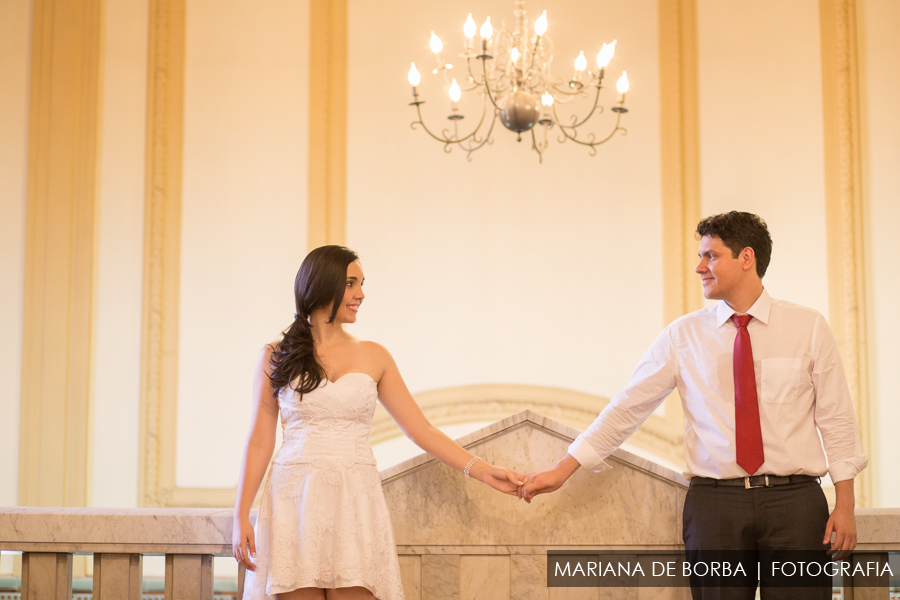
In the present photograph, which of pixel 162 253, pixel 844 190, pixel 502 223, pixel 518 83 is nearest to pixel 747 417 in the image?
pixel 518 83

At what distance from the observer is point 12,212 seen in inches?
203

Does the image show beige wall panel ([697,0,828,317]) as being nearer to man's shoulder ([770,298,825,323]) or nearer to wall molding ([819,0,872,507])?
wall molding ([819,0,872,507])

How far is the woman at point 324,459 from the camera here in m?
2.14

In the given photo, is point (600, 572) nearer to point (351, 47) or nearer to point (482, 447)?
point (482, 447)

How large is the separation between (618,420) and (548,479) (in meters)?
0.28

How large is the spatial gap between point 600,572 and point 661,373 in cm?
64

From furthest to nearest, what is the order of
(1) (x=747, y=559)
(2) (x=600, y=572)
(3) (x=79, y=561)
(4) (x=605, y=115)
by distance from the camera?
(4) (x=605, y=115) < (3) (x=79, y=561) < (2) (x=600, y=572) < (1) (x=747, y=559)

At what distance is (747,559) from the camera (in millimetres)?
2090

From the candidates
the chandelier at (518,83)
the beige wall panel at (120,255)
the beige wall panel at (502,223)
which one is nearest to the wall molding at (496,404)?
the beige wall panel at (502,223)

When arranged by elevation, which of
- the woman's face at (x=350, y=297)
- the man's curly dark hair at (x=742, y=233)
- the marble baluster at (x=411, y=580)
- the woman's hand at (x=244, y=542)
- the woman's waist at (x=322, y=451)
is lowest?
the marble baluster at (x=411, y=580)

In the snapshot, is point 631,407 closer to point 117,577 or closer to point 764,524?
point 764,524

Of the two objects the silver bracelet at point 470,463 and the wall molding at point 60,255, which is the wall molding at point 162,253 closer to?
the wall molding at point 60,255

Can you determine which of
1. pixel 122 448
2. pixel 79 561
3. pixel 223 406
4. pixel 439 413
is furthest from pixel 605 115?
pixel 79 561

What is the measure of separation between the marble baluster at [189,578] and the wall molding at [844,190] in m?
4.22
